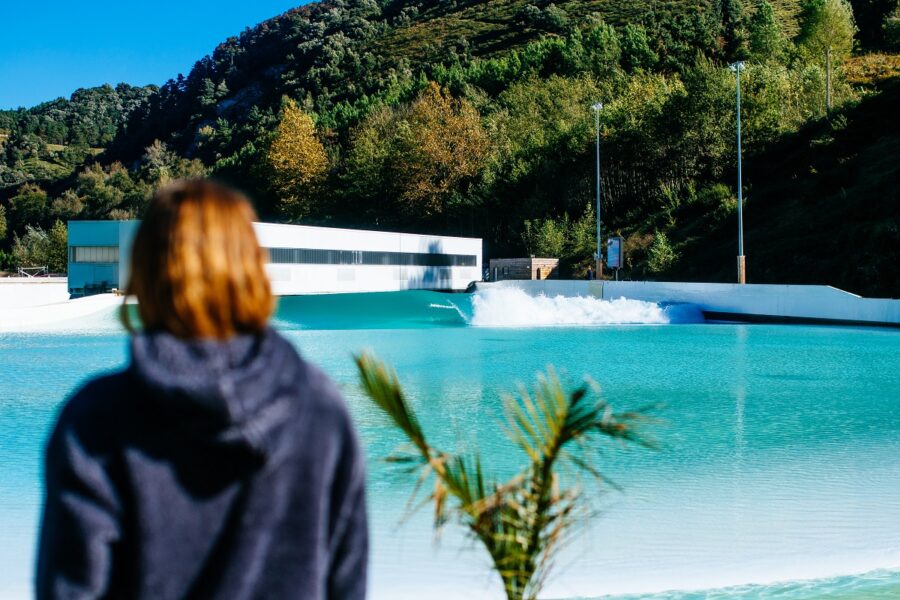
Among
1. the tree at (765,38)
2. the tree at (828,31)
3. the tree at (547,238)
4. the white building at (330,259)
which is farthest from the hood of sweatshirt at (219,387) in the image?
the tree at (828,31)

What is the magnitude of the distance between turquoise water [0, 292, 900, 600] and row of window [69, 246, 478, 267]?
10.5 m

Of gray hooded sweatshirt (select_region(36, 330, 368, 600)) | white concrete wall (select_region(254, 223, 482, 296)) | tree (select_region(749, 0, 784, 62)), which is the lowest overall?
gray hooded sweatshirt (select_region(36, 330, 368, 600))

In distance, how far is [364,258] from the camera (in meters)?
35.4

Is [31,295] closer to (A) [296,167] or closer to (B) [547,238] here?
(B) [547,238]

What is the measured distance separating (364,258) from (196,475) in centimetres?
3430

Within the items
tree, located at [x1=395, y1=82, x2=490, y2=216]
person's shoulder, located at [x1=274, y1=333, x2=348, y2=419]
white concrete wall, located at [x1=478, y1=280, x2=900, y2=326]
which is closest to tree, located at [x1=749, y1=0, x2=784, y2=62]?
tree, located at [x1=395, y1=82, x2=490, y2=216]

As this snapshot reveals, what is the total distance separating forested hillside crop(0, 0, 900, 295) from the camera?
3844cm

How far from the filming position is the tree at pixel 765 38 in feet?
174

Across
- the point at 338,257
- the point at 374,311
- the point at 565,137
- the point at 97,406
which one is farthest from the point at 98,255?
the point at 97,406

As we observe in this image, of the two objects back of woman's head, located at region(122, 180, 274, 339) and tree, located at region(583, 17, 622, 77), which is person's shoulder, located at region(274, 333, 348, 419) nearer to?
back of woman's head, located at region(122, 180, 274, 339)

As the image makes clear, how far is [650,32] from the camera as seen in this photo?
6519 cm

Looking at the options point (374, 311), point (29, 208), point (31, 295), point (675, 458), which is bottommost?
point (675, 458)

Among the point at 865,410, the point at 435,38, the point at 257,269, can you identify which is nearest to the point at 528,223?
the point at 865,410

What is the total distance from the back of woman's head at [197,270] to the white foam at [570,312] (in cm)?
2363
